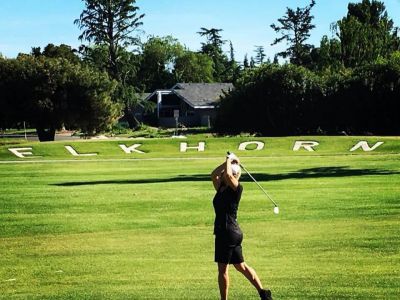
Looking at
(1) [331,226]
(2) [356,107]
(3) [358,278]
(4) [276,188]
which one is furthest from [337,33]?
(3) [358,278]

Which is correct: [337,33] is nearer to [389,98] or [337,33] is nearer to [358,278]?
[389,98]

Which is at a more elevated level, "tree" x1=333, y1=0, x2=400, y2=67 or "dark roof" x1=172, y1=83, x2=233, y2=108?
"tree" x1=333, y1=0, x2=400, y2=67

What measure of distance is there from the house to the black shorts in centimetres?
8456

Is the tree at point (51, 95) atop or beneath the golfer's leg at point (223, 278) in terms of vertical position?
atop

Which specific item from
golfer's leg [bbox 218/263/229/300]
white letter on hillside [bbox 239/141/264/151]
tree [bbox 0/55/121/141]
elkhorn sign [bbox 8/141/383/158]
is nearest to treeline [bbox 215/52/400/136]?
tree [bbox 0/55/121/141]

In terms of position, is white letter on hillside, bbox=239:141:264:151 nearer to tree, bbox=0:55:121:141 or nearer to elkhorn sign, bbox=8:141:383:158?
elkhorn sign, bbox=8:141:383:158

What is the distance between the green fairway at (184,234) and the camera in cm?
1033

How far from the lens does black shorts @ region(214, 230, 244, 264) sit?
8.57 metres

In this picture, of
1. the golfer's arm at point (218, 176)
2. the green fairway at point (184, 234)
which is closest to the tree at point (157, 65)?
the green fairway at point (184, 234)

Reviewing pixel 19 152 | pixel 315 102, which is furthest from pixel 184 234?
pixel 315 102

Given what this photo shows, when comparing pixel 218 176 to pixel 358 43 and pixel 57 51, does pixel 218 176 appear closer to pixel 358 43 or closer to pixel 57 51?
pixel 358 43

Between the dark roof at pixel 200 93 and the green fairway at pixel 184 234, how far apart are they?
62.6 metres

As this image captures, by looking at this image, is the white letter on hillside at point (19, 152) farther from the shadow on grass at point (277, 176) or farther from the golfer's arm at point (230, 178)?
the golfer's arm at point (230, 178)

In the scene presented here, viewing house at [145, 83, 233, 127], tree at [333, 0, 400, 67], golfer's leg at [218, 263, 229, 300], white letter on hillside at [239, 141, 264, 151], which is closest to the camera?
golfer's leg at [218, 263, 229, 300]
